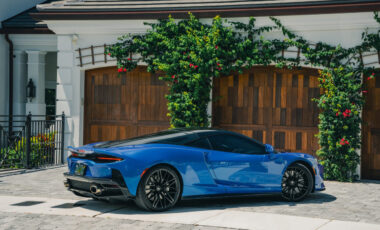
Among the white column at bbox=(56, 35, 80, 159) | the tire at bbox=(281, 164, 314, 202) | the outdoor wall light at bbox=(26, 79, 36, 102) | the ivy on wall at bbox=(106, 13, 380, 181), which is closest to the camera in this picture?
the tire at bbox=(281, 164, 314, 202)

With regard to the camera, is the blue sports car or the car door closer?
the blue sports car

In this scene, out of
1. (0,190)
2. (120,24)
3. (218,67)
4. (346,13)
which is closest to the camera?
(0,190)

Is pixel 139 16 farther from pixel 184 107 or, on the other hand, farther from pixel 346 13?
pixel 346 13

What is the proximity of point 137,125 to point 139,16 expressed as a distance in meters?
2.83

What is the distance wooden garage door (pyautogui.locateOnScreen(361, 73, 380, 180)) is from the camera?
11.5m

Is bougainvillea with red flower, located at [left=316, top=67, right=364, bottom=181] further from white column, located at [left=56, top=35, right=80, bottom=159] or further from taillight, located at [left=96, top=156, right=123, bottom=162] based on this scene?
white column, located at [left=56, top=35, right=80, bottom=159]

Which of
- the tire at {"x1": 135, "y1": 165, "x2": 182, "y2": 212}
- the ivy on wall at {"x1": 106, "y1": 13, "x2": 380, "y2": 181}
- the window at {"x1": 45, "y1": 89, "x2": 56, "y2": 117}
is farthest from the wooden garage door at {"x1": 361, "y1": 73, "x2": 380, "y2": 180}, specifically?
the window at {"x1": 45, "y1": 89, "x2": 56, "y2": 117}

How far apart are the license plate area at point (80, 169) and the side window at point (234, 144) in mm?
1944

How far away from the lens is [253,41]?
40.3ft

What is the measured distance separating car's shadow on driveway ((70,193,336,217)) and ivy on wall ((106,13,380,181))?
8.30 feet

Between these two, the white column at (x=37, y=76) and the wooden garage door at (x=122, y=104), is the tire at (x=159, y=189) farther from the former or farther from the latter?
the white column at (x=37, y=76)

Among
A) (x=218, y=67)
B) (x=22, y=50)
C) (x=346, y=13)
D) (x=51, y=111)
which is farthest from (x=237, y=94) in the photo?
(x=51, y=111)

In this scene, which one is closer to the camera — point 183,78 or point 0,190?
point 0,190

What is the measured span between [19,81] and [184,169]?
33.7 ft
